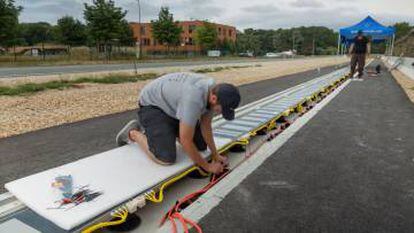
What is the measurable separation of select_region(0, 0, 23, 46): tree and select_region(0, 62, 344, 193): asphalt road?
28.1m

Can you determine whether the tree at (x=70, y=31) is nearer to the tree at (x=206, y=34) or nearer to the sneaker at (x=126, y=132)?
the tree at (x=206, y=34)

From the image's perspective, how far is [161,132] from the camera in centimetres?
344

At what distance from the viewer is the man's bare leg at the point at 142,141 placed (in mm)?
3475

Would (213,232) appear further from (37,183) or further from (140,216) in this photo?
(37,183)

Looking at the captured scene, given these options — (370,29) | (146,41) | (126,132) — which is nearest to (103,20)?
(370,29)

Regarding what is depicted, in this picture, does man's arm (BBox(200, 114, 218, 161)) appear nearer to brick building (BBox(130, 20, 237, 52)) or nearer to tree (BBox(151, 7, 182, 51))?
tree (BBox(151, 7, 182, 51))

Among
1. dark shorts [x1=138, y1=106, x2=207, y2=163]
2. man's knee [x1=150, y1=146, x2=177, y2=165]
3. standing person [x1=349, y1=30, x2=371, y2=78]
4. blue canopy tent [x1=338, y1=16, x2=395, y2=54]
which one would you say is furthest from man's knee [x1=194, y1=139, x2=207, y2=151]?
blue canopy tent [x1=338, y1=16, x2=395, y2=54]

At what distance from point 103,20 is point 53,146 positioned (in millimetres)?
35937

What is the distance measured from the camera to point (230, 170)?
385 centimetres

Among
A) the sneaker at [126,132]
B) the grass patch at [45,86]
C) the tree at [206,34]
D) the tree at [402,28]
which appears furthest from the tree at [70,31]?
the tree at [402,28]

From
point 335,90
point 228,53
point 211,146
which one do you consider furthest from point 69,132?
point 228,53

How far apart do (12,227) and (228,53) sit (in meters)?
76.7

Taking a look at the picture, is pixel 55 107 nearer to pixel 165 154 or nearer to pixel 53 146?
pixel 53 146

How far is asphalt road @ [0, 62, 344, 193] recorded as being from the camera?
4043 millimetres
